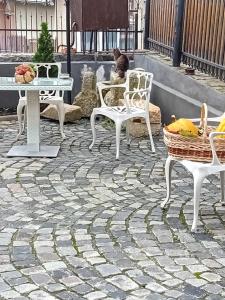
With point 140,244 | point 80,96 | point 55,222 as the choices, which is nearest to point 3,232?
point 55,222

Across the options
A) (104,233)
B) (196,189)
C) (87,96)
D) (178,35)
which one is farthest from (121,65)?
(104,233)

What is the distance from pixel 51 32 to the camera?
9.97 m

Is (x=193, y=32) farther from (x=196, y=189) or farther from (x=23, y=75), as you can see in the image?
(x=196, y=189)

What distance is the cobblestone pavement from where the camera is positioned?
3.40m

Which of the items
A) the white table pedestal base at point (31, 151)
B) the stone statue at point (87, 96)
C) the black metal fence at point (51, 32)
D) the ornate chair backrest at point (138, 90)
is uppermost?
the black metal fence at point (51, 32)

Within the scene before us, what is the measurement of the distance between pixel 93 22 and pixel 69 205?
4.72 m

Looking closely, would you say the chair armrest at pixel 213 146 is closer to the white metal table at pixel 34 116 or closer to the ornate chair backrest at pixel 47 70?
the white metal table at pixel 34 116

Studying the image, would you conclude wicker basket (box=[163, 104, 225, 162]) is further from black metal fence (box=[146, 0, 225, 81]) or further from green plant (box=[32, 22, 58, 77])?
green plant (box=[32, 22, 58, 77])

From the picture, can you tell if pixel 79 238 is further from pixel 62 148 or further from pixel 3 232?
pixel 62 148

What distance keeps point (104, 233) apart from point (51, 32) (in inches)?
257

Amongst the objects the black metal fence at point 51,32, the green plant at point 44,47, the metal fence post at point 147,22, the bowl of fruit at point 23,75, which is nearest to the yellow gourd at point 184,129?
the bowl of fruit at point 23,75

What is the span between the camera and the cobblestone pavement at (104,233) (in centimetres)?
340

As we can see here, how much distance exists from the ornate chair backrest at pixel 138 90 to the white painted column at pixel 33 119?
1105 millimetres

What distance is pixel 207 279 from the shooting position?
3492mm
